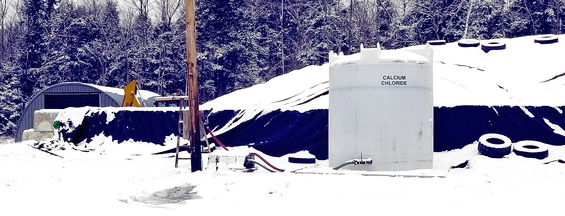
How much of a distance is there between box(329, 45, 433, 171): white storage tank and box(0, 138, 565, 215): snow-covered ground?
2.59 ft

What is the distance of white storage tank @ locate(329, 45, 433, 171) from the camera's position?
14203 millimetres

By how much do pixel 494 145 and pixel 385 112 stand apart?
356 cm

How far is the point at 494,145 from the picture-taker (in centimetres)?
1560

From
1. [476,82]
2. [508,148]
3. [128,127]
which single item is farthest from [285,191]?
[128,127]

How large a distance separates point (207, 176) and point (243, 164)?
1.45 metres

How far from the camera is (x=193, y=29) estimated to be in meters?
14.7

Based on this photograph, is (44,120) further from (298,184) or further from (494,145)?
(494,145)

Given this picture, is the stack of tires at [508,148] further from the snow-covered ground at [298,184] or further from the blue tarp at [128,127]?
the blue tarp at [128,127]

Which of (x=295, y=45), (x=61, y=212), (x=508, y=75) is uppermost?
(x=295, y=45)

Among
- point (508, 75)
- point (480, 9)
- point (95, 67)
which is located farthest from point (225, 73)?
point (508, 75)

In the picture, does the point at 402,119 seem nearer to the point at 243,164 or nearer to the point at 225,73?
the point at 243,164

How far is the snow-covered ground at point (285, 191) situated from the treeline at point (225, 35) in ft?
118

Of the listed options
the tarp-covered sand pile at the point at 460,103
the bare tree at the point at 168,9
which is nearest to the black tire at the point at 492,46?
the tarp-covered sand pile at the point at 460,103

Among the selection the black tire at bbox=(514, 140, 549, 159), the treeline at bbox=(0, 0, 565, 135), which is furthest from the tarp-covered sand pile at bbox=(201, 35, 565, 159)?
the treeline at bbox=(0, 0, 565, 135)
